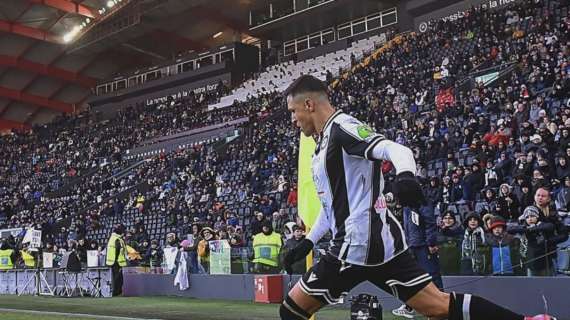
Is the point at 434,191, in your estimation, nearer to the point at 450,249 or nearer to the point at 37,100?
the point at 450,249

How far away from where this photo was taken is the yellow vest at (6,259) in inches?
811

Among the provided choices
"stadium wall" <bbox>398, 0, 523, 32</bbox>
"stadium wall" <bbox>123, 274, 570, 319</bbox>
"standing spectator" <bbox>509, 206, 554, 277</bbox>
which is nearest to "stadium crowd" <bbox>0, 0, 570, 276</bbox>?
"standing spectator" <bbox>509, 206, 554, 277</bbox>

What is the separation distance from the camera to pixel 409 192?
317 cm

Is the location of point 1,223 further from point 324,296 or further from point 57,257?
point 324,296

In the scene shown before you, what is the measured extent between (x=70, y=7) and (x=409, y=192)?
1796 inches

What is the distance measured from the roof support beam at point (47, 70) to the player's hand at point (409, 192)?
52.6m

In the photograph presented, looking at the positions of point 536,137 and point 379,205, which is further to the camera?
point 536,137

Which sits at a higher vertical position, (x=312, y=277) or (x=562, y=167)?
(x=562, y=167)

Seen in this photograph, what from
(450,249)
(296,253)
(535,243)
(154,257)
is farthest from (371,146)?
(154,257)

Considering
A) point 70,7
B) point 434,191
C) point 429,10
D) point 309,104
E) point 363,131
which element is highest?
point 70,7

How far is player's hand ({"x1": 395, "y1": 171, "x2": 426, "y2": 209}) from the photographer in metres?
3.18

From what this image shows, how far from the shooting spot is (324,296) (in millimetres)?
3955

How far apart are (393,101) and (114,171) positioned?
19.6 metres

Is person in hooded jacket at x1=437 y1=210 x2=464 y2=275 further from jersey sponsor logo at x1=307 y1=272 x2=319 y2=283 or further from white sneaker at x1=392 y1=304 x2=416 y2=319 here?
jersey sponsor logo at x1=307 y1=272 x2=319 y2=283
